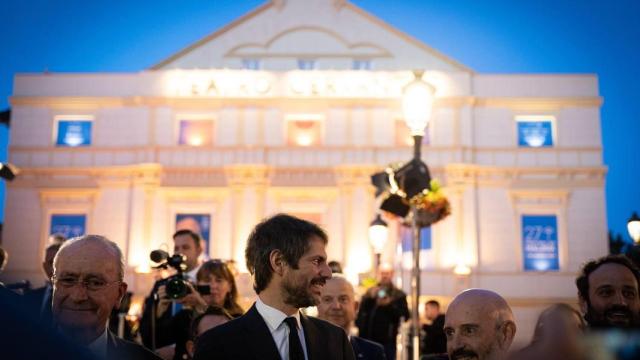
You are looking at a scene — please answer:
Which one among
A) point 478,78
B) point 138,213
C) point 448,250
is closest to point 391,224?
point 448,250

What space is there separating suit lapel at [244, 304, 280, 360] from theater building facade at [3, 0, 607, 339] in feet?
88.7

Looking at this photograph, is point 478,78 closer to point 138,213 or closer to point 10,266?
point 138,213

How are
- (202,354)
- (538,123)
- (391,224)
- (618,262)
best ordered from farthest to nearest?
(538,123), (391,224), (618,262), (202,354)

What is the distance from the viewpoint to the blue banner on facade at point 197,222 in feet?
105

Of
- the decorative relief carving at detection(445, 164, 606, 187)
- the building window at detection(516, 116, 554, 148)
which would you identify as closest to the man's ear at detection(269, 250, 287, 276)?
the decorative relief carving at detection(445, 164, 606, 187)

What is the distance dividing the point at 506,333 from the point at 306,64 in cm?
3071

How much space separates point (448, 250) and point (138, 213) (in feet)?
44.9

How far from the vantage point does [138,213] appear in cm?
3183

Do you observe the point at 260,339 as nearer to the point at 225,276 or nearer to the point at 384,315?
the point at 225,276

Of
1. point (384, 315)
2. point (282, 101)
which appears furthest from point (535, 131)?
point (384, 315)

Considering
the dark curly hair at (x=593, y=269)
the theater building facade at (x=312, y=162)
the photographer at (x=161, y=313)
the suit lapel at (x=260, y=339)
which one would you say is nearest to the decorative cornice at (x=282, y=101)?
the theater building facade at (x=312, y=162)

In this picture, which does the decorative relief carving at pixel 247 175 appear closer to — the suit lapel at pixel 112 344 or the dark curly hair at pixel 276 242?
the dark curly hair at pixel 276 242

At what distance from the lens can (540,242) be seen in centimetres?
3180

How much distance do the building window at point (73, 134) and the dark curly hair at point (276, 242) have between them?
101ft
